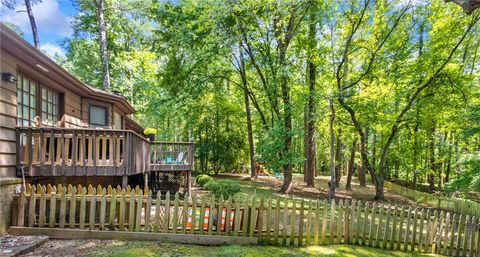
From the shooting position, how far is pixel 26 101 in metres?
6.98

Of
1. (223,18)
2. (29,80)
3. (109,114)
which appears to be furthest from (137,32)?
(29,80)

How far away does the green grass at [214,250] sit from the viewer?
4.96m

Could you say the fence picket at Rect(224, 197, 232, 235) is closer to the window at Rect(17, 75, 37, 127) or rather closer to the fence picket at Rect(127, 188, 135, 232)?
the fence picket at Rect(127, 188, 135, 232)

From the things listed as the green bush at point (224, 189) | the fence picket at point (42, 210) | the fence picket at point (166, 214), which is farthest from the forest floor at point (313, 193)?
the fence picket at point (42, 210)

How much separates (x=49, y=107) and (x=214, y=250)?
20.6ft

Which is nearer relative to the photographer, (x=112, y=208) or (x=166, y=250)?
(x=166, y=250)

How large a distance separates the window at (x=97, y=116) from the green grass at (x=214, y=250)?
21.5ft

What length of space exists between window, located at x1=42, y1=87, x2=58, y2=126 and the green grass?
14.8 feet

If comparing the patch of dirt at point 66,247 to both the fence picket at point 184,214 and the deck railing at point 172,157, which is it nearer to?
the fence picket at point 184,214

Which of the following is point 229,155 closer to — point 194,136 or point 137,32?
point 194,136

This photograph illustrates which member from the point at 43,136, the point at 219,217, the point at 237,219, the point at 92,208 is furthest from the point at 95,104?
the point at 237,219

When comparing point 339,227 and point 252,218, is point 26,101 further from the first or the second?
point 339,227

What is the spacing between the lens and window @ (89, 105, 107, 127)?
10750mm

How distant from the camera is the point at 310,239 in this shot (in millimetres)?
6375
